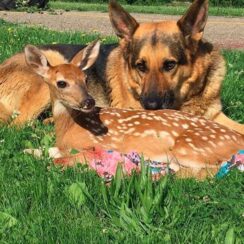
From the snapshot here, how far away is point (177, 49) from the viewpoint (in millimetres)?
6758

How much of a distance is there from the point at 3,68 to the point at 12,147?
2.35 m

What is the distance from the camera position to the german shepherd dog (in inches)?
264

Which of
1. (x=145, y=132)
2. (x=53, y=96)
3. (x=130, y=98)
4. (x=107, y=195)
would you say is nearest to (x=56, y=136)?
(x=53, y=96)

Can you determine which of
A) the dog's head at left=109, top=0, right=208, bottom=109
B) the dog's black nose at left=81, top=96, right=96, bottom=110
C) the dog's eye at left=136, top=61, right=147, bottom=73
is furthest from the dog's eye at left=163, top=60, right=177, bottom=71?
the dog's black nose at left=81, top=96, right=96, bottom=110

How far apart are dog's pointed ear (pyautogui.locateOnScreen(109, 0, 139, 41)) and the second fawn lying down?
3.66 ft

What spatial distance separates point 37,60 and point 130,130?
3.96 feet

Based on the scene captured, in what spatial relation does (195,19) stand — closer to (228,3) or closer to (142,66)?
(142,66)

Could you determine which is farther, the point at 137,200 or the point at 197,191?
the point at 197,191

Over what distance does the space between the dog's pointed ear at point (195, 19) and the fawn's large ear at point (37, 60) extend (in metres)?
1.84

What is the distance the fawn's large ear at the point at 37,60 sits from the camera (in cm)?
592

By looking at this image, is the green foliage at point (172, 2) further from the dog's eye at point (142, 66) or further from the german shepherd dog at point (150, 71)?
the dog's eye at point (142, 66)

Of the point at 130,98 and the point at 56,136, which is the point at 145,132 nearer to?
the point at 56,136

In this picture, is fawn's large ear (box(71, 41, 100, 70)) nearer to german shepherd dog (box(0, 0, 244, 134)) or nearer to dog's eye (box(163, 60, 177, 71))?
german shepherd dog (box(0, 0, 244, 134))

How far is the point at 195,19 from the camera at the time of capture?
22.5 feet
